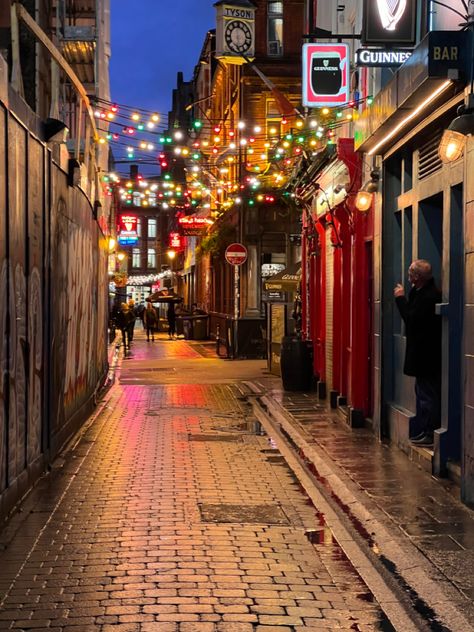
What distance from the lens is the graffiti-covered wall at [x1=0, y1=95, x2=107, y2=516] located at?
6.80 meters

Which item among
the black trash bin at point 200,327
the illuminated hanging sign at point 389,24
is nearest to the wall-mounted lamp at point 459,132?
the illuminated hanging sign at point 389,24

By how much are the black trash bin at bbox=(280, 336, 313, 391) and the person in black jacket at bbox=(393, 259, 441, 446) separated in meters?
7.85

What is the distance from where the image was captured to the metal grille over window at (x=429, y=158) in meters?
9.20

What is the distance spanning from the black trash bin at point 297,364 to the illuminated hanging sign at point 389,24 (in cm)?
825

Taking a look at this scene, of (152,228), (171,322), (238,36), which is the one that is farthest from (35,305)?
(152,228)

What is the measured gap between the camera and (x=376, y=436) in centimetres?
1138

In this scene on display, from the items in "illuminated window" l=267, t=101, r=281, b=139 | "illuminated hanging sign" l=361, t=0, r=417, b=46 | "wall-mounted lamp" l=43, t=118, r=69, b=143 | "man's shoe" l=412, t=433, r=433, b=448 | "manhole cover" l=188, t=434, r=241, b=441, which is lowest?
"manhole cover" l=188, t=434, r=241, b=441

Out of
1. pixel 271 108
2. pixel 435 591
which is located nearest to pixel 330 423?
pixel 435 591

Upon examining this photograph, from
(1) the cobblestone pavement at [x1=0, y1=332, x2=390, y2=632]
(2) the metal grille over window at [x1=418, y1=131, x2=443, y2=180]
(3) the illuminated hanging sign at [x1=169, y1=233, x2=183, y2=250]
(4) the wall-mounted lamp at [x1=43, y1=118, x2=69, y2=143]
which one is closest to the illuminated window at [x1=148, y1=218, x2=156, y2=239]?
(3) the illuminated hanging sign at [x1=169, y1=233, x2=183, y2=250]

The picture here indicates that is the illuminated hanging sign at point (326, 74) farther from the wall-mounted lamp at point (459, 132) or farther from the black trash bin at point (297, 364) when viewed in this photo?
the wall-mounted lamp at point (459, 132)

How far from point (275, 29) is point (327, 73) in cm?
1548

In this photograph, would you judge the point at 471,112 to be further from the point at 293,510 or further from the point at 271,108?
the point at 271,108

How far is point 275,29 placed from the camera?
28875 millimetres

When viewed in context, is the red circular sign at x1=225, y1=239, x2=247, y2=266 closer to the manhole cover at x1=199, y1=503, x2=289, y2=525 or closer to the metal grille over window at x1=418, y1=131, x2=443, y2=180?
the metal grille over window at x1=418, y1=131, x2=443, y2=180
